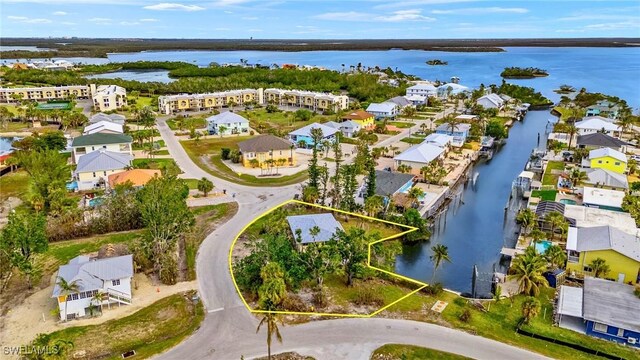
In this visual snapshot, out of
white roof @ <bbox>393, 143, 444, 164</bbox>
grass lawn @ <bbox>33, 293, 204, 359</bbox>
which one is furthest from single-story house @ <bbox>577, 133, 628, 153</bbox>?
grass lawn @ <bbox>33, 293, 204, 359</bbox>

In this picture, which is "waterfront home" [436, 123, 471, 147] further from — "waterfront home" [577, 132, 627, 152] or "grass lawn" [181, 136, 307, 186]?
"grass lawn" [181, 136, 307, 186]

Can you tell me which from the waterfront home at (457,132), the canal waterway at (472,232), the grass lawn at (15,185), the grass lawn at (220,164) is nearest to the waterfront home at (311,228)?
the canal waterway at (472,232)

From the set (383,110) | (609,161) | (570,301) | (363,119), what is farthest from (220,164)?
(609,161)

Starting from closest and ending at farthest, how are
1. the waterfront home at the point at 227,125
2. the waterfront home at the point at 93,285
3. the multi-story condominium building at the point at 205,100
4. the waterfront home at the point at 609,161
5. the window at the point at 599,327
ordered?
1. the window at the point at 599,327
2. the waterfront home at the point at 93,285
3. the waterfront home at the point at 609,161
4. the waterfront home at the point at 227,125
5. the multi-story condominium building at the point at 205,100

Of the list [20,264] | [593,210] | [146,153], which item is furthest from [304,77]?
[20,264]

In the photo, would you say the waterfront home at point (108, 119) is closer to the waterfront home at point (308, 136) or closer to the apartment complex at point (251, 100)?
the apartment complex at point (251, 100)
